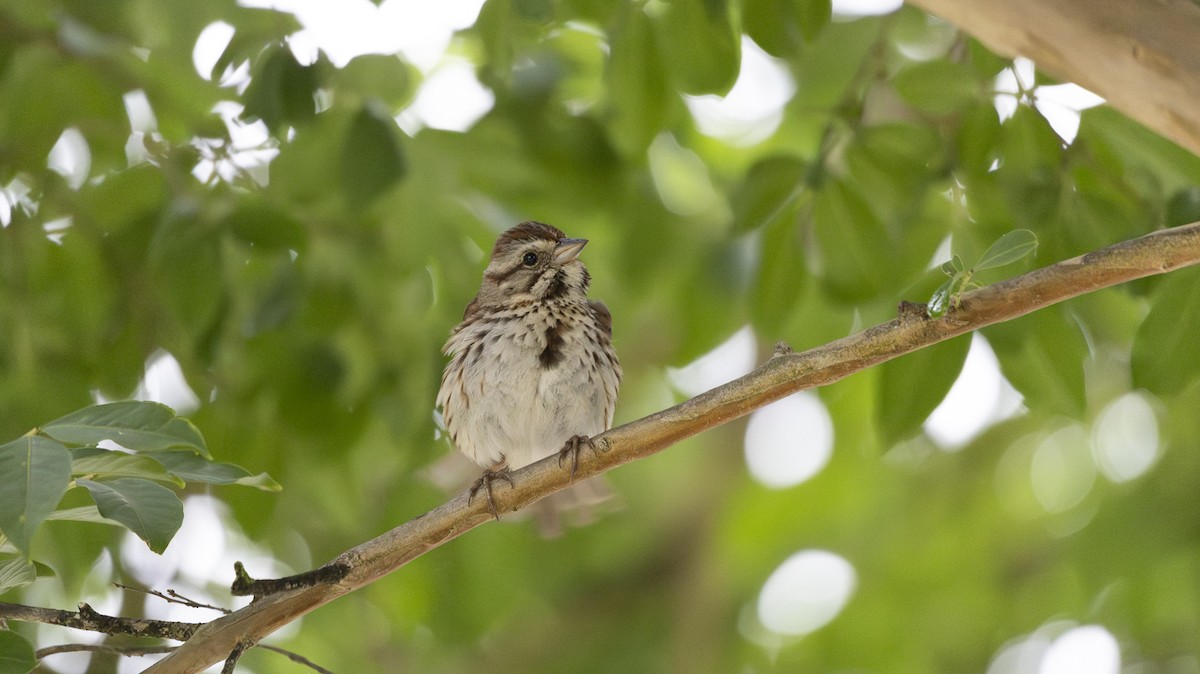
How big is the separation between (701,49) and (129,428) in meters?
2.11

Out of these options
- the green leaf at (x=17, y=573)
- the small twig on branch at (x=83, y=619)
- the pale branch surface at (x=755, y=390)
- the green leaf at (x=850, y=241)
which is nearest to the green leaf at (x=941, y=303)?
the pale branch surface at (x=755, y=390)

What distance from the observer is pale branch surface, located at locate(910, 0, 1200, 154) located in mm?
2674

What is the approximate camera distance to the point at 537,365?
4039 mm

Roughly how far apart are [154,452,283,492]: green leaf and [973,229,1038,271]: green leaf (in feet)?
4.83

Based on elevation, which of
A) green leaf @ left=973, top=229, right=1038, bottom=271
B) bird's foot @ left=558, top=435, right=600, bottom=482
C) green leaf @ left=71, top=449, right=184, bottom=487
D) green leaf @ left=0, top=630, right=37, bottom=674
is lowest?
green leaf @ left=0, top=630, right=37, bottom=674

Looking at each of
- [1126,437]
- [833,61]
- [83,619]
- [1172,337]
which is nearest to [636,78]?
[833,61]

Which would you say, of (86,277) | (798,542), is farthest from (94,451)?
(798,542)

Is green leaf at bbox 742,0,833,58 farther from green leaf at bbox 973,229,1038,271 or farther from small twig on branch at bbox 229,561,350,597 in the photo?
small twig on branch at bbox 229,561,350,597

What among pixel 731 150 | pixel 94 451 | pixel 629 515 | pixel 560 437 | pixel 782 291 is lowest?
pixel 94 451

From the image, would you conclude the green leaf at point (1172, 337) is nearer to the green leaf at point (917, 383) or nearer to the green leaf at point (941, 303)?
the green leaf at point (917, 383)

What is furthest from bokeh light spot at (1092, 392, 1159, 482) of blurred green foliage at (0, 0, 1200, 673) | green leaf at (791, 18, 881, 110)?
green leaf at (791, 18, 881, 110)

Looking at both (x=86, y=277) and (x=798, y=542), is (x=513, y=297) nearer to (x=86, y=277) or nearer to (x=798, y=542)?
(x=86, y=277)

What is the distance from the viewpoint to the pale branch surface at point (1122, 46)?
8.77 feet

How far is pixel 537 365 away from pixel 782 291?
90cm
